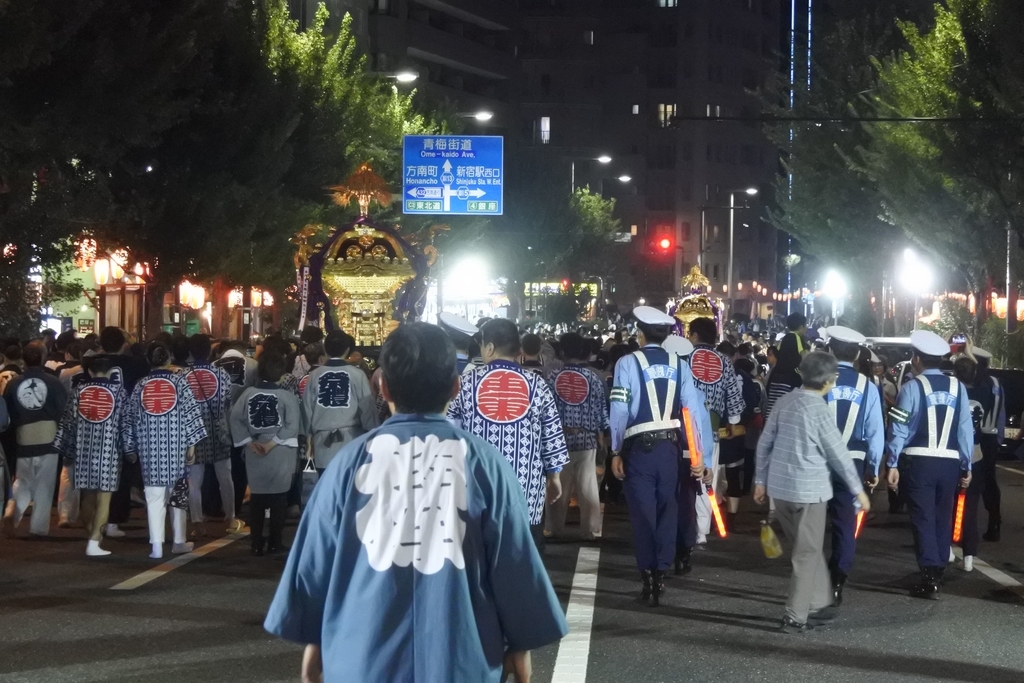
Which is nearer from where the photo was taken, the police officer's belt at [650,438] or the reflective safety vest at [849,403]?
the police officer's belt at [650,438]

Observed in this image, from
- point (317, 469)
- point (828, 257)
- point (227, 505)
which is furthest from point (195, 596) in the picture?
point (828, 257)

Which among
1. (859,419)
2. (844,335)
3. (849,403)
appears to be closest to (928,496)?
(859,419)

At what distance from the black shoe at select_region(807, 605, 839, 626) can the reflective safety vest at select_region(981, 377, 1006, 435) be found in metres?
3.61

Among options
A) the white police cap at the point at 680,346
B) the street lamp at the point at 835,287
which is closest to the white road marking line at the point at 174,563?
the white police cap at the point at 680,346

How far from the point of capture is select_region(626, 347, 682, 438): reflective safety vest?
9.76m

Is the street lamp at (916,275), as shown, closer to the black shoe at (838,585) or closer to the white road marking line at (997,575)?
the white road marking line at (997,575)

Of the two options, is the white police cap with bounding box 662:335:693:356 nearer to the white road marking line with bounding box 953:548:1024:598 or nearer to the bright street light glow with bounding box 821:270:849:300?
the white road marking line with bounding box 953:548:1024:598

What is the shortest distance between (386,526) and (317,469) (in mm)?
8491

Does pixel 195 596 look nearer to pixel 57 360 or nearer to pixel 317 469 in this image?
pixel 317 469

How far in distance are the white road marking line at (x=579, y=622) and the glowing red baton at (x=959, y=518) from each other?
2.76 meters

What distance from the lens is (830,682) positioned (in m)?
7.69

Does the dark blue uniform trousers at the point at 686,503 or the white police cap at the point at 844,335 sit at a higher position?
the white police cap at the point at 844,335

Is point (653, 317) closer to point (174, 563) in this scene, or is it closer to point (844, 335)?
point (844, 335)

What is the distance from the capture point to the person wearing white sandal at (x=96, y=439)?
474 inches
